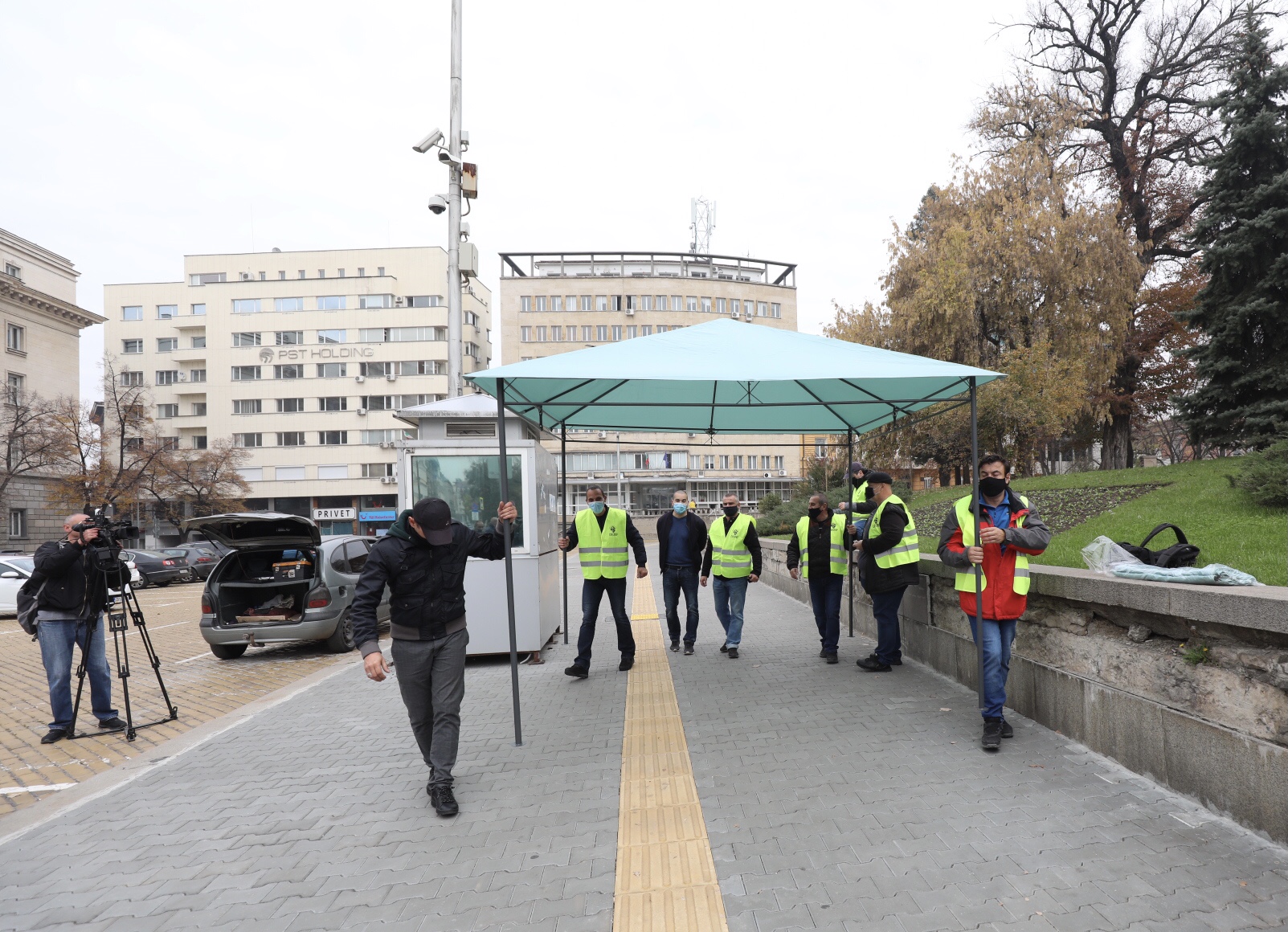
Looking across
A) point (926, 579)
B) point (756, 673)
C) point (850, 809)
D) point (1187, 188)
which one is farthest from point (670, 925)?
point (1187, 188)

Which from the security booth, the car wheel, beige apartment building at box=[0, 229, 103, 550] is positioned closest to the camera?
the security booth

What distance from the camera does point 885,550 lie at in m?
6.76

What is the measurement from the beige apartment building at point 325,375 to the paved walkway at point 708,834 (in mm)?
59157

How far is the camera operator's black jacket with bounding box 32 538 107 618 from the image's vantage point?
6.17 meters

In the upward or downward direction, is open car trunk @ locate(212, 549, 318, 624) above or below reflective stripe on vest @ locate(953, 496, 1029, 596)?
below

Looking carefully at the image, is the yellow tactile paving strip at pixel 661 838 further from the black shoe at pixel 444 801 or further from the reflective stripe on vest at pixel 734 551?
the reflective stripe on vest at pixel 734 551

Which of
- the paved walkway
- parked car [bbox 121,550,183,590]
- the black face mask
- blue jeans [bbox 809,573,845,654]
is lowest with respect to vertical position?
parked car [bbox 121,550,183,590]

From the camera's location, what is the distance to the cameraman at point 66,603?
6.20 m

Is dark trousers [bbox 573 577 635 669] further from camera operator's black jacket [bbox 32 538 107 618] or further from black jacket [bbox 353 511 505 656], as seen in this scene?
camera operator's black jacket [bbox 32 538 107 618]

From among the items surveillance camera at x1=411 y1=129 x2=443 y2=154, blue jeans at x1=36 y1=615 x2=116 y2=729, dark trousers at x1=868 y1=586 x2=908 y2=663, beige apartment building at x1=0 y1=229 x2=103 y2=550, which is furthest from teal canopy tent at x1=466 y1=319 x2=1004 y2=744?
beige apartment building at x1=0 y1=229 x2=103 y2=550

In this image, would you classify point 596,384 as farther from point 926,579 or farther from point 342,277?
point 342,277

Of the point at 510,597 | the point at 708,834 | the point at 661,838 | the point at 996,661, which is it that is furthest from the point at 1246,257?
the point at 661,838

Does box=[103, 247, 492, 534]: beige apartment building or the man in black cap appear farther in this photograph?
box=[103, 247, 492, 534]: beige apartment building

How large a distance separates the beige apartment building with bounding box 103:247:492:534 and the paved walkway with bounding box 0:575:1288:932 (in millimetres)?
59157
